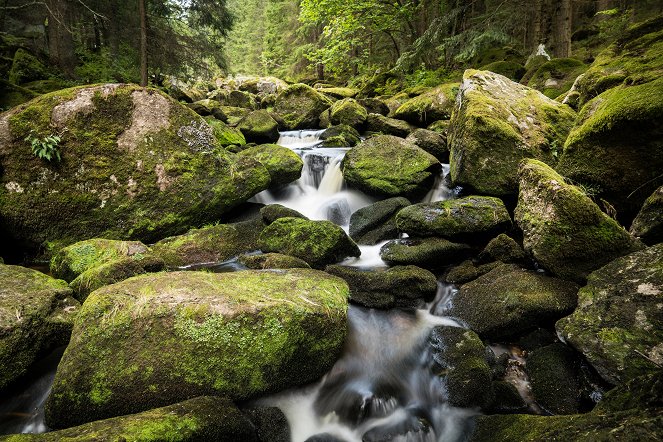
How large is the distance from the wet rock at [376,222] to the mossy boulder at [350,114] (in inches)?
293

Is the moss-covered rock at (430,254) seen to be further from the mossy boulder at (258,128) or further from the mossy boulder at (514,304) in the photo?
the mossy boulder at (258,128)

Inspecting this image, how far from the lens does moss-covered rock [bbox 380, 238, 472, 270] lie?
17.3ft

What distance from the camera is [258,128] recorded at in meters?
12.9

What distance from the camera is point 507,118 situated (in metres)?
7.04

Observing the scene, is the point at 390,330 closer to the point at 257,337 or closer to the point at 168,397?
the point at 257,337

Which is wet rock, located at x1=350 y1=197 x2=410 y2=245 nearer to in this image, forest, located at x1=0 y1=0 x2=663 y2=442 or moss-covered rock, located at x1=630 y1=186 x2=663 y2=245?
forest, located at x1=0 y1=0 x2=663 y2=442

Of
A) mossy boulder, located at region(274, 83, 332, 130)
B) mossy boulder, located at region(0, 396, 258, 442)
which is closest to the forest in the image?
mossy boulder, located at region(0, 396, 258, 442)

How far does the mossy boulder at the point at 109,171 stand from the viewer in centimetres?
582

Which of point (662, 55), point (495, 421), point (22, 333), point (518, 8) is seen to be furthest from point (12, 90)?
point (518, 8)

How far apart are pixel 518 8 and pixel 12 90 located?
17502 mm

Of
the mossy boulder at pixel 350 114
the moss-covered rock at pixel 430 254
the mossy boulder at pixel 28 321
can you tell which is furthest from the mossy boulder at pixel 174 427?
the mossy boulder at pixel 350 114

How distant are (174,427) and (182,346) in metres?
0.70

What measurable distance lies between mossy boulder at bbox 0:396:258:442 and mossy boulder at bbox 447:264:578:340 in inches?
107

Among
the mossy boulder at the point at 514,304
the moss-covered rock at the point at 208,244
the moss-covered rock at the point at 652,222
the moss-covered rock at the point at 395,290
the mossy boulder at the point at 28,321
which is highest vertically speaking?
the moss-covered rock at the point at 652,222
